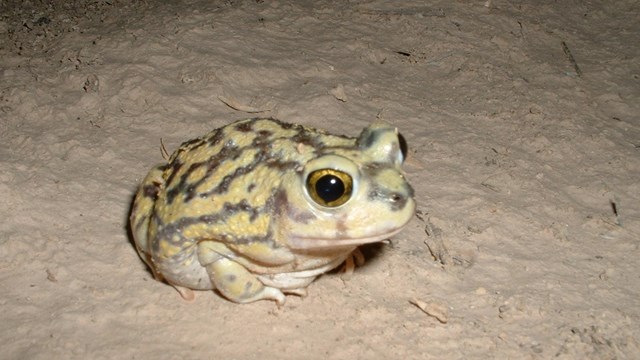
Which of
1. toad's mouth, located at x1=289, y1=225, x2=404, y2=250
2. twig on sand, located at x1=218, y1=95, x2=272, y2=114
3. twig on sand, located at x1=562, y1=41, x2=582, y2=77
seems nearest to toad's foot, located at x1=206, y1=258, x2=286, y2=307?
toad's mouth, located at x1=289, y1=225, x2=404, y2=250

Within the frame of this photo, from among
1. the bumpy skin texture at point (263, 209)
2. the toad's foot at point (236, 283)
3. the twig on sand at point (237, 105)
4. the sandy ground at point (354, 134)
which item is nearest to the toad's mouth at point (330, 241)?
the bumpy skin texture at point (263, 209)

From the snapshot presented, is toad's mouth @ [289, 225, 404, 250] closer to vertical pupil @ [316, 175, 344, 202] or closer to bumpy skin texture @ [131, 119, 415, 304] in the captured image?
bumpy skin texture @ [131, 119, 415, 304]

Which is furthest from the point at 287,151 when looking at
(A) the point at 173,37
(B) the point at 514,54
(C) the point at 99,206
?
(B) the point at 514,54

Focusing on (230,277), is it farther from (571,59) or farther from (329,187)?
(571,59)

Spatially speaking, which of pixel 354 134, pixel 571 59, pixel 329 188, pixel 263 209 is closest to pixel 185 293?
pixel 263 209

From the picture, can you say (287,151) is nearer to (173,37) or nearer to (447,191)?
(447,191)

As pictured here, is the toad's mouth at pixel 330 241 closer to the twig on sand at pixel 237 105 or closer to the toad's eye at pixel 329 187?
the toad's eye at pixel 329 187
